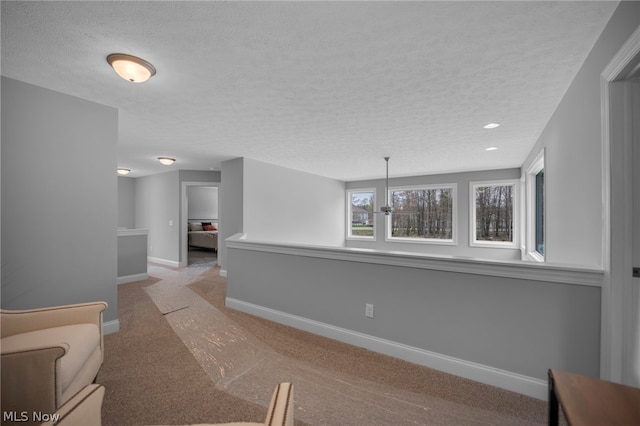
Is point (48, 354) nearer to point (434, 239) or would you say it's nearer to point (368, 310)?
point (368, 310)

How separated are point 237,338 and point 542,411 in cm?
252

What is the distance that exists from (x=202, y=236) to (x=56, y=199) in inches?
259

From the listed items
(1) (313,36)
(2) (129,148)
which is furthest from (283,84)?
(2) (129,148)

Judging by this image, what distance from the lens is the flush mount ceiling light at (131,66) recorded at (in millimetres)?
1809

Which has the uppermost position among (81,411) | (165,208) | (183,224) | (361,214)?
(165,208)

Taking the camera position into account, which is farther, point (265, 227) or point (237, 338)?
point (265, 227)

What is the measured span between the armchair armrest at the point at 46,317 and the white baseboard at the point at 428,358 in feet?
5.68

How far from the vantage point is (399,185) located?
715 cm

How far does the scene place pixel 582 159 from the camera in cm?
187

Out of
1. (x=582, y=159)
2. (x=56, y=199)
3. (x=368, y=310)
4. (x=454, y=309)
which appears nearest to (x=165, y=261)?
(x=56, y=199)

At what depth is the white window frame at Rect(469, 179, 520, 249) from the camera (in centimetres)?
567

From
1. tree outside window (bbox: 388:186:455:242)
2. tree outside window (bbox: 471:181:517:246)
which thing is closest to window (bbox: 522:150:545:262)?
tree outside window (bbox: 471:181:517:246)

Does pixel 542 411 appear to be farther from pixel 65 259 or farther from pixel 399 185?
pixel 399 185

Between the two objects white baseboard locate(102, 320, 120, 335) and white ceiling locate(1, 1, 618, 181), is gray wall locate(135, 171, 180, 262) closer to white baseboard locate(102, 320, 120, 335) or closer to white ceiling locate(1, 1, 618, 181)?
white ceiling locate(1, 1, 618, 181)
